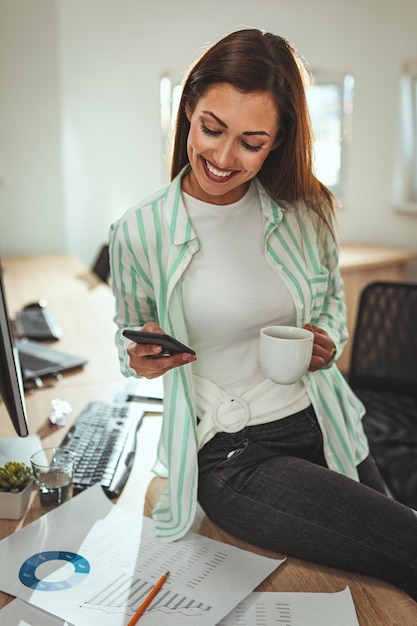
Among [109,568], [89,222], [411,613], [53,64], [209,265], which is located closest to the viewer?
[411,613]

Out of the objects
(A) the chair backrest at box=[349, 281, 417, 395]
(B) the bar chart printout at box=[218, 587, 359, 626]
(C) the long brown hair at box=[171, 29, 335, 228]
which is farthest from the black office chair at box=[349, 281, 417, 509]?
(B) the bar chart printout at box=[218, 587, 359, 626]

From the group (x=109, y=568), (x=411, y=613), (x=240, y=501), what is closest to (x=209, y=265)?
(x=240, y=501)

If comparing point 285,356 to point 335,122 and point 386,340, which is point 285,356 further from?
point 335,122

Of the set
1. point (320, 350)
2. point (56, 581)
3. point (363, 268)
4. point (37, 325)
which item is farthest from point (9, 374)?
point (363, 268)

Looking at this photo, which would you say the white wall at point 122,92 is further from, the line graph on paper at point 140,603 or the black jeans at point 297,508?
the line graph on paper at point 140,603

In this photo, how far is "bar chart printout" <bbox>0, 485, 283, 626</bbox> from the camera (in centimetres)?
91

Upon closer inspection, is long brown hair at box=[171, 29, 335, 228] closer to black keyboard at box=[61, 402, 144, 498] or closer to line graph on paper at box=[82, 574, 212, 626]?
black keyboard at box=[61, 402, 144, 498]

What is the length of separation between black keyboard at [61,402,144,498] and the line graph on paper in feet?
0.87

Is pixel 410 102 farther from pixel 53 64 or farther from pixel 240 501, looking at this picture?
pixel 240 501

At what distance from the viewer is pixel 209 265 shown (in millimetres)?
1231

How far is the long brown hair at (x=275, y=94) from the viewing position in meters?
1.12

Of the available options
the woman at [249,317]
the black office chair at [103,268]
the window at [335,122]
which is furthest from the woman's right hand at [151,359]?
the window at [335,122]

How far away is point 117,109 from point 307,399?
10.7 feet

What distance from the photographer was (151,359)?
3.59ft
